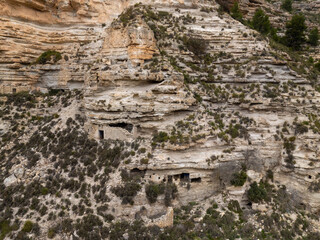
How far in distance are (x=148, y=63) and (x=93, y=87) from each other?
6.95 metres

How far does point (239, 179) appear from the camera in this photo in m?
21.6

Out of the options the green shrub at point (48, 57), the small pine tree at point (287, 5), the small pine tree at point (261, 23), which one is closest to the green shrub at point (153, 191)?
the green shrub at point (48, 57)

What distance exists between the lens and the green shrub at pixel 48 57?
3572 centimetres

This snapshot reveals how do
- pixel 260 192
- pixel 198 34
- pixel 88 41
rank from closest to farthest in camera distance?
1. pixel 260 192
2. pixel 198 34
3. pixel 88 41

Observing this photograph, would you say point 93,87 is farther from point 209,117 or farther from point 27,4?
point 27,4

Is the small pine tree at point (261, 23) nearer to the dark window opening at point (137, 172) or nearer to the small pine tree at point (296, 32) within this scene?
the small pine tree at point (296, 32)

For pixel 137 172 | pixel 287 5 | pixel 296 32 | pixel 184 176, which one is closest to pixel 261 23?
pixel 296 32

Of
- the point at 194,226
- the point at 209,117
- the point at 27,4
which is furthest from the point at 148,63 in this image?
the point at 27,4

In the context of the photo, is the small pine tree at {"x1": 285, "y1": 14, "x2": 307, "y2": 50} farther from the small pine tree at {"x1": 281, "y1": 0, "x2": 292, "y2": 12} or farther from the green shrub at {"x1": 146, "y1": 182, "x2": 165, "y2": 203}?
the green shrub at {"x1": 146, "y1": 182, "x2": 165, "y2": 203}

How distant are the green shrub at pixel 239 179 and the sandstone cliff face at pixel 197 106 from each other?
471 mm

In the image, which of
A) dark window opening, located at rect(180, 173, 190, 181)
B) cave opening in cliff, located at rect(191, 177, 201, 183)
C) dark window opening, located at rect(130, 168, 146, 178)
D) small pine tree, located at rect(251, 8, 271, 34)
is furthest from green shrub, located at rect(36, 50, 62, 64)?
small pine tree, located at rect(251, 8, 271, 34)

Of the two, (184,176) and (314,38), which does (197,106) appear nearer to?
(184,176)

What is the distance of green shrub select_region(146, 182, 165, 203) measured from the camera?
20.0 meters

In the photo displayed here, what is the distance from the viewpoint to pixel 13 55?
33.9 m
